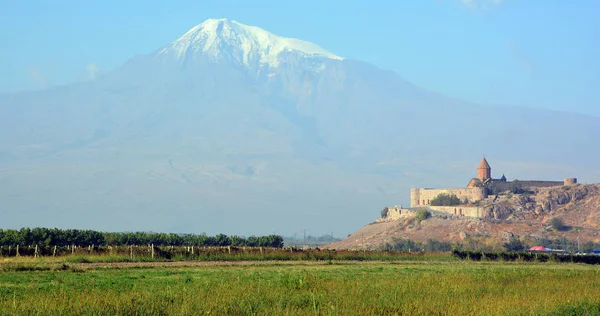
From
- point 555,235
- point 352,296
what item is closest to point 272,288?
point 352,296

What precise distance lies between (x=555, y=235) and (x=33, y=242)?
3547 inches

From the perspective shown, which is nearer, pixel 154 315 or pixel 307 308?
pixel 154 315

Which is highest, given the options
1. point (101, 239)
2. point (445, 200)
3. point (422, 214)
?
point (445, 200)

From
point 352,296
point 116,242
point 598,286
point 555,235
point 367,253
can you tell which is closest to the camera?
point 352,296

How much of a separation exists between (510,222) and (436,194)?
25.2 meters

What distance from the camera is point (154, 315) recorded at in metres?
16.6

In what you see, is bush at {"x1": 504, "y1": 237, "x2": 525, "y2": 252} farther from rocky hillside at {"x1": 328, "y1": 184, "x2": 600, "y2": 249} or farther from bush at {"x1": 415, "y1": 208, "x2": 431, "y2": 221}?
bush at {"x1": 415, "y1": 208, "x2": 431, "y2": 221}

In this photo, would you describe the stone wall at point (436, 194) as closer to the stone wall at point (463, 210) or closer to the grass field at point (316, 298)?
the stone wall at point (463, 210)

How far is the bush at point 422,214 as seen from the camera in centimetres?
14588

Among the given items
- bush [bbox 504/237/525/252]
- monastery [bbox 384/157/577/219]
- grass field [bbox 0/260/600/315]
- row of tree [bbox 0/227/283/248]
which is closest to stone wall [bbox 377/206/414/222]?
monastery [bbox 384/157/577/219]

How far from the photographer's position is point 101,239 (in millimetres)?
77438

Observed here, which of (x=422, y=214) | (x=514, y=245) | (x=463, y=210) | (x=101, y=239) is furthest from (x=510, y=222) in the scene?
(x=101, y=239)

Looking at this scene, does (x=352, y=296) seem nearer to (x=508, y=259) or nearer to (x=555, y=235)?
(x=508, y=259)

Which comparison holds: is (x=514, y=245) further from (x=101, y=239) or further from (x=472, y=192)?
(x=101, y=239)
